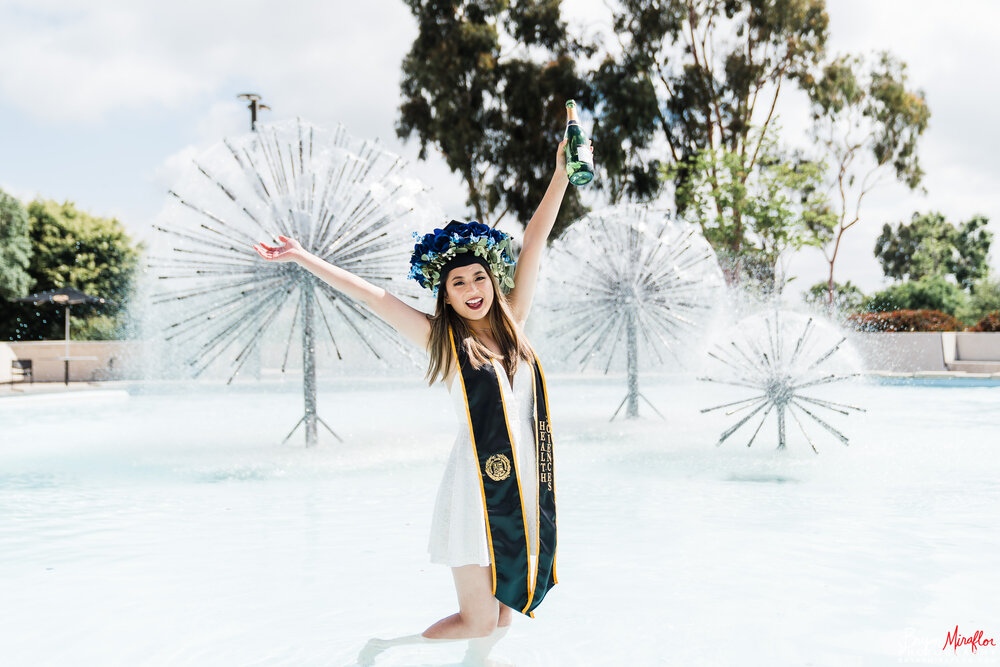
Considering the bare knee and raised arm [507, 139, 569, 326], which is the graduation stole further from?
raised arm [507, 139, 569, 326]

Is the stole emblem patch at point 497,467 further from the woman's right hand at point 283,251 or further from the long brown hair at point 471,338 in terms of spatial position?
the woman's right hand at point 283,251

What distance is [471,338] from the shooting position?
8.56 feet

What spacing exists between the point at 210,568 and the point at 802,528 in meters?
3.45

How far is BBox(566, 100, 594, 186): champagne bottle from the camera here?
2668 millimetres

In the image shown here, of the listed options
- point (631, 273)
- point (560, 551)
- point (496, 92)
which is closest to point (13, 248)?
point (496, 92)

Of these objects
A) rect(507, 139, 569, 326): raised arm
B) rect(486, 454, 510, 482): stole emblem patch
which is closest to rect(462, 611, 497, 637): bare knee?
rect(486, 454, 510, 482): stole emblem patch

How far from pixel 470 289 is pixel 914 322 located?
25.1 meters

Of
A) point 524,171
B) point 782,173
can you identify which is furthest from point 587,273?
point 782,173

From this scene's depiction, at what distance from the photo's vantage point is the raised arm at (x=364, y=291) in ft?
8.49

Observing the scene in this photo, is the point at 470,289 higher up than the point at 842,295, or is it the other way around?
the point at 842,295

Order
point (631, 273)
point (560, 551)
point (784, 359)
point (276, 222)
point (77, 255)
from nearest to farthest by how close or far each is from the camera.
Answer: point (560, 551), point (276, 222), point (784, 359), point (631, 273), point (77, 255)

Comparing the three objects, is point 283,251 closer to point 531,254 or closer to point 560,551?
→ point 531,254

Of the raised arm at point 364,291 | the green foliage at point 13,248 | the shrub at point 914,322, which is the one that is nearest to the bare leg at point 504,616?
the raised arm at point 364,291

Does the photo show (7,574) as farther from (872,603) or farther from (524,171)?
(524,171)
